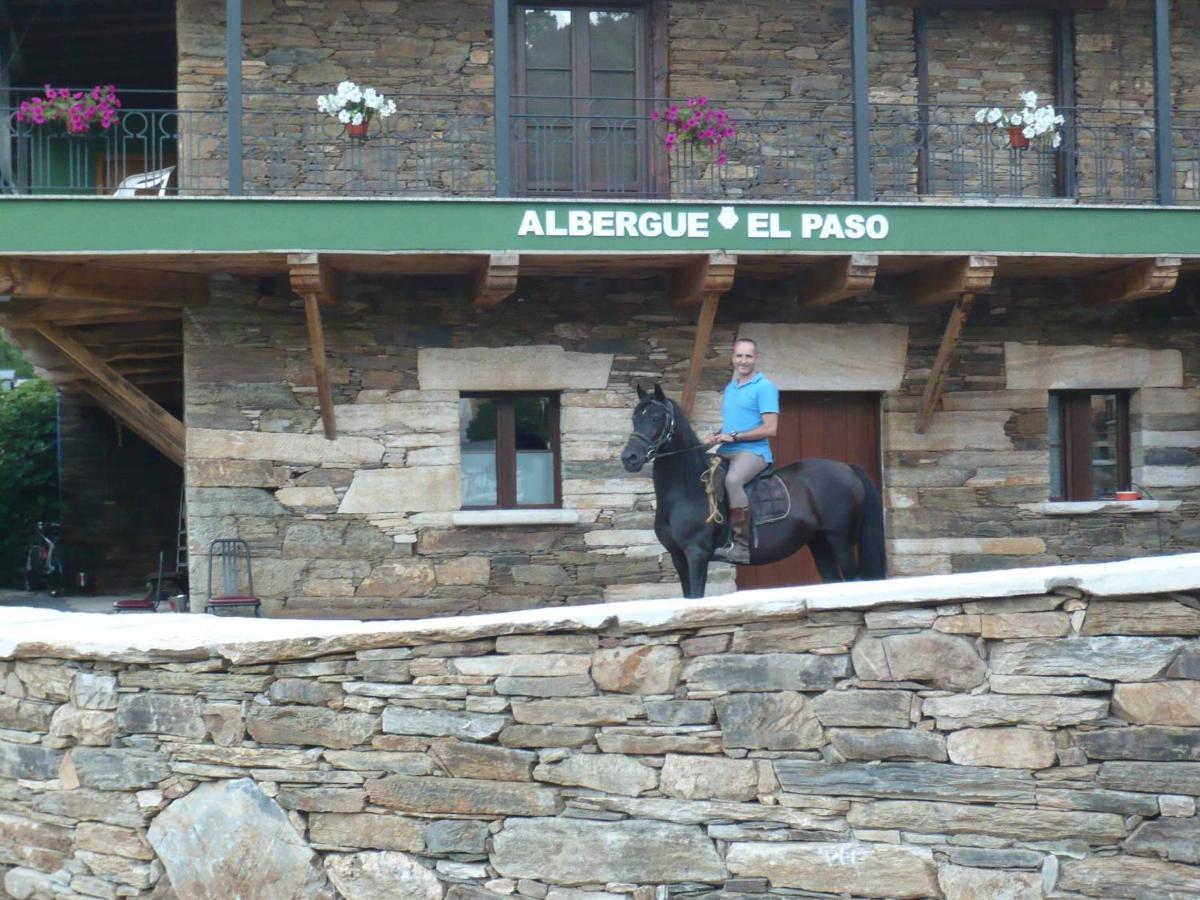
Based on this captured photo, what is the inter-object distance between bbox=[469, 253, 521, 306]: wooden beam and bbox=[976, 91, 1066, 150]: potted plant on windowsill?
11.6ft

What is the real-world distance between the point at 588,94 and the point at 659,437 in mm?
3672

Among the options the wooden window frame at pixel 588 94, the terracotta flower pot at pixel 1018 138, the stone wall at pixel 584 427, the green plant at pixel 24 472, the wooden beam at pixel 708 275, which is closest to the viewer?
the wooden beam at pixel 708 275

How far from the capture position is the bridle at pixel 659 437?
26.3 ft

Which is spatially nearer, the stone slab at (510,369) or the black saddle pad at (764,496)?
the black saddle pad at (764,496)

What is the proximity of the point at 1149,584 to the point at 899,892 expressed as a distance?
4.17 feet

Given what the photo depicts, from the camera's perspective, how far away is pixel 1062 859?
4500 mm

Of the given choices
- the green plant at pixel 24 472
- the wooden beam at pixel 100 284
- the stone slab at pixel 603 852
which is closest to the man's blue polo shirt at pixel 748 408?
the stone slab at pixel 603 852

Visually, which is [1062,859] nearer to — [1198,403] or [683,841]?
[683,841]

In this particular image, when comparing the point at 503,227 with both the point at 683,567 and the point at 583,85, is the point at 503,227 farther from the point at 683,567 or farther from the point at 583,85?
the point at 683,567

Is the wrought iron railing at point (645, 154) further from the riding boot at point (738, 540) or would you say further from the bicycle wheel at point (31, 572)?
the bicycle wheel at point (31, 572)

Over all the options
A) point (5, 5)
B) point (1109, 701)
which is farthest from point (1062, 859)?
point (5, 5)

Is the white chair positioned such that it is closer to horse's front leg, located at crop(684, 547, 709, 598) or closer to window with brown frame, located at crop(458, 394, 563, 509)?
window with brown frame, located at crop(458, 394, 563, 509)

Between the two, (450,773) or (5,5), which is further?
(5,5)

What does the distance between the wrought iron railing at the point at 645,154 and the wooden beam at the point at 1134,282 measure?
31.9 inches
